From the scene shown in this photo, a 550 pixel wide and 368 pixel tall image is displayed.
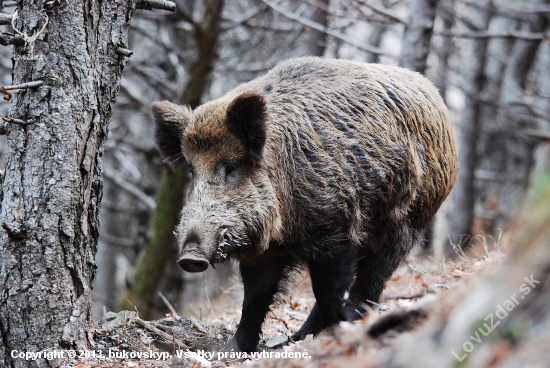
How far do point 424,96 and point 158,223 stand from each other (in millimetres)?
5226

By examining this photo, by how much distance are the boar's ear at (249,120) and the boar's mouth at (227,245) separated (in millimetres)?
Answer: 716

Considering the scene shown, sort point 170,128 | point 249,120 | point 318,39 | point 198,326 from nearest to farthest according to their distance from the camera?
point 249,120 < point 170,128 < point 198,326 < point 318,39

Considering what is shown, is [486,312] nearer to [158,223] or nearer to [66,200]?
[66,200]

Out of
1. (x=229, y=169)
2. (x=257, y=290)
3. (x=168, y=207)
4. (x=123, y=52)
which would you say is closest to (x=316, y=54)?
(x=168, y=207)

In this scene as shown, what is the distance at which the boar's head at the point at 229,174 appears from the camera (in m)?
4.71

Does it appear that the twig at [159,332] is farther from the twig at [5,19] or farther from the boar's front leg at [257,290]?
the twig at [5,19]

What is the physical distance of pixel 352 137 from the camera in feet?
17.8

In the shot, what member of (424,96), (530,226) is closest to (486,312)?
(530,226)

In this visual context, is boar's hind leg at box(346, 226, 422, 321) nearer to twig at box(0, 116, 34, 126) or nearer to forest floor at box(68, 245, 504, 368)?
forest floor at box(68, 245, 504, 368)

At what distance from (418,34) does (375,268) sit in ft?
11.8

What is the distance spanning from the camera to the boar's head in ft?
15.4

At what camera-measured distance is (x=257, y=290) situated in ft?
18.0

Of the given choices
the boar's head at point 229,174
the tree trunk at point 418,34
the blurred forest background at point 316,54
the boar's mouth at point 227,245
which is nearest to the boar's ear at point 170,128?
the boar's head at point 229,174

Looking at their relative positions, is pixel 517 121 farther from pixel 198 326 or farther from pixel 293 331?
pixel 198 326
